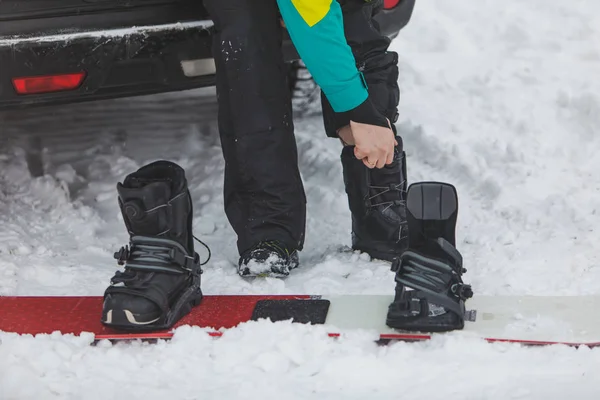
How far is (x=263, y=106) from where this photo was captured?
262cm

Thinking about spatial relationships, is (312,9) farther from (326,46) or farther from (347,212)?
(347,212)

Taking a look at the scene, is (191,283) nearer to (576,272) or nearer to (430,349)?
(430,349)

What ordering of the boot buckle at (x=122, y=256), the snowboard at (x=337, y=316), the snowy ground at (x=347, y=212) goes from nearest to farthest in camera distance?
the snowy ground at (x=347, y=212)
the snowboard at (x=337, y=316)
the boot buckle at (x=122, y=256)

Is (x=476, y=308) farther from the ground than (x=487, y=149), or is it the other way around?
(x=487, y=149)

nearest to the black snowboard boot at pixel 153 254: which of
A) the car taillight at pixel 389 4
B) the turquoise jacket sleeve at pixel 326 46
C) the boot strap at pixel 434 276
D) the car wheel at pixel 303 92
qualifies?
the turquoise jacket sleeve at pixel 326 46

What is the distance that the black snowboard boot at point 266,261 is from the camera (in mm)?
2637

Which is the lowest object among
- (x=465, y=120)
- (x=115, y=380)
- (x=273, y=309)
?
(x=115, y=380)

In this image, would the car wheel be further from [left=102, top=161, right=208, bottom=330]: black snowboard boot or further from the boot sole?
the boot sole

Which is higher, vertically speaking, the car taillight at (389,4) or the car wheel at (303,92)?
the car wheel at (303,92)

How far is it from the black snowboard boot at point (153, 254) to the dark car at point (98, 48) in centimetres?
57

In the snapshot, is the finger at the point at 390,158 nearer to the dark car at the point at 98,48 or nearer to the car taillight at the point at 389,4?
the dark car at the point at 98,48

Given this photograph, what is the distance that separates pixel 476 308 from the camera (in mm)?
2318

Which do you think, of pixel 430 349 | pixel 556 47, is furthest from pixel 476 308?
pixel 556 47

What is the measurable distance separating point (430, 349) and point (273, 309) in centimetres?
47
